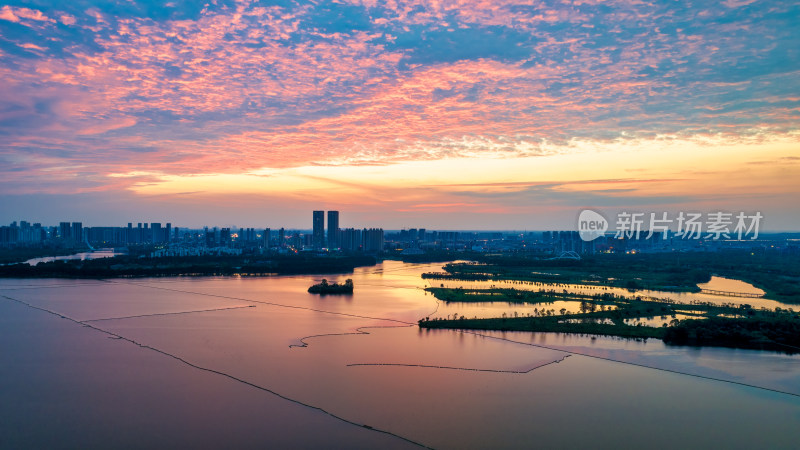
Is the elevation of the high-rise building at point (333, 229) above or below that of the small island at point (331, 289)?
above

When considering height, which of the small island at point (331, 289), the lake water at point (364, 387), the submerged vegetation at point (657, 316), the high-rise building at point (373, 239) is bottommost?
the lake water at point (364, 387)

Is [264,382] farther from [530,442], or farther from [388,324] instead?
[388,324]

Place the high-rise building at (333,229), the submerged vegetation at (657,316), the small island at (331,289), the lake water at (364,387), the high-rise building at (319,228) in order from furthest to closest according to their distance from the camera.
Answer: the high-rise building at (319,228)
the high-rise building at (333,229)
the small island at (331,289)
the submerged vegetation at (657,316)
the lake water at (364,387)

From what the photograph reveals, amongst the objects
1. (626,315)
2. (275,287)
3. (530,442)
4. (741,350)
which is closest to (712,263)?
(626,315)

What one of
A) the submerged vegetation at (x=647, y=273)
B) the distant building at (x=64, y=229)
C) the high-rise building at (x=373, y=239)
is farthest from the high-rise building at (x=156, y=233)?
the submerged vegetation at (x=647, y=273)

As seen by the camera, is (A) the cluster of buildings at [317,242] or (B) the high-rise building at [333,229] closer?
(A) the cluster of buildings at [317,242]

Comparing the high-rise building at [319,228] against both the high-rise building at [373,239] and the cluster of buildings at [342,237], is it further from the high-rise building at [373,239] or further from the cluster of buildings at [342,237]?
the high-rise building at [373,239]

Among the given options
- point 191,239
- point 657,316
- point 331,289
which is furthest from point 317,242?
point 657,316
